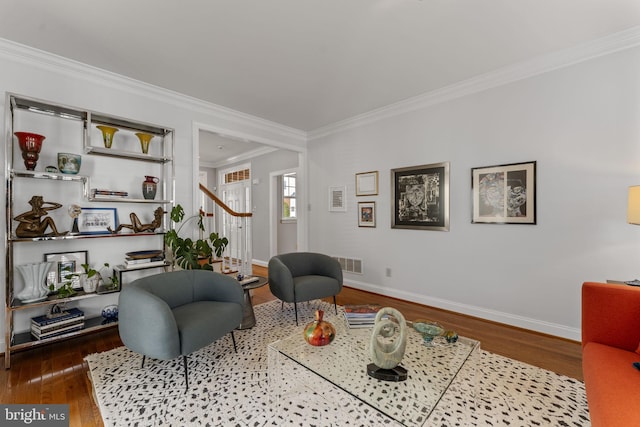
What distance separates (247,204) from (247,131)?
115 inches

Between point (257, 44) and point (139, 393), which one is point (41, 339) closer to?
point (139, 393)

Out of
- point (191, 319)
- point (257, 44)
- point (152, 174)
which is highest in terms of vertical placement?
point (257, 44)

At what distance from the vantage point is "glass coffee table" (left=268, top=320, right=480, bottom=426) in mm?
1366

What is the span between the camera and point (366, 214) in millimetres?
4391

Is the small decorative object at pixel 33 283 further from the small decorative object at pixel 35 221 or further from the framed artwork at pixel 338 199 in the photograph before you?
the framed artwork at pixel 338 199

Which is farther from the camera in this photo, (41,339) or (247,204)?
(247,204)

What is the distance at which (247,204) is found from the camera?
696cm

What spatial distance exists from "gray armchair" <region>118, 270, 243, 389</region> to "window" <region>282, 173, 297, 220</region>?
149 inches

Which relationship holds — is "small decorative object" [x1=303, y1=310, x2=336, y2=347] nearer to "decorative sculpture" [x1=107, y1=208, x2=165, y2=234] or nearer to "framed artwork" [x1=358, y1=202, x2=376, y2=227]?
"decorative sculpture" [x1=107, y1=208, x2=165, y2=234]

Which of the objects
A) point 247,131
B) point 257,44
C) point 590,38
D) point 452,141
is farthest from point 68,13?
point 590,38

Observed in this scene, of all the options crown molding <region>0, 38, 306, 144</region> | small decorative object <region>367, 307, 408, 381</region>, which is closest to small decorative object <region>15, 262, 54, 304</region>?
crown molding <region>0, 38, 306, 144</region>

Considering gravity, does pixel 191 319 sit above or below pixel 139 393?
above

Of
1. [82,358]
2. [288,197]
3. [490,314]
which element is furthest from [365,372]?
[288,197]

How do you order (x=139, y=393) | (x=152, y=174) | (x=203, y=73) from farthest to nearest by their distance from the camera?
(x=152, y=174)
(x=203, y=73)
(x=139, y=393)
